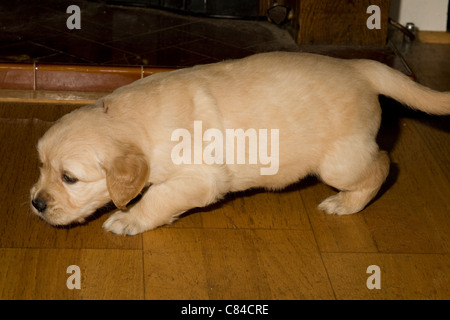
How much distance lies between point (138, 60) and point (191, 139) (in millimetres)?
1848

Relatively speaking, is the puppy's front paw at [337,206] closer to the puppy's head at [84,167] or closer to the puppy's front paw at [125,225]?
the puppy's front paw at [125,225]

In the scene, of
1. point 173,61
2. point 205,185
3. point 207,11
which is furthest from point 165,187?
point 207,11

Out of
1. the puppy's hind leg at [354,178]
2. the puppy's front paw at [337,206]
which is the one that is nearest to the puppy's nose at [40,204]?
the puppy's hind leg at [354,178]

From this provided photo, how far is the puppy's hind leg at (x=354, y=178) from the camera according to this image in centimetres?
302

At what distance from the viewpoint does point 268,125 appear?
290 cm

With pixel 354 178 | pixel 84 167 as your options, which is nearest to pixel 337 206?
pixel 354 178

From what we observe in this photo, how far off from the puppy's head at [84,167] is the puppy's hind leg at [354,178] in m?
0.90

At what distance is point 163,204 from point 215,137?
1.24 feet

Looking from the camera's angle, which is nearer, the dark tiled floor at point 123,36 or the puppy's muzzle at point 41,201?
the puppy's muzzle at point 41,201

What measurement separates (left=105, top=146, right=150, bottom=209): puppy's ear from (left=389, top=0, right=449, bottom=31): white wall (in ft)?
11.4

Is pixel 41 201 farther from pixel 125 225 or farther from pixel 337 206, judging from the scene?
pixel 337 206

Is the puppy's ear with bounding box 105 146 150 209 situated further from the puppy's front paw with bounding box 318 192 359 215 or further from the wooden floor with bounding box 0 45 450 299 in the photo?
the puppy's front paw with bounding box 318 192 359 215

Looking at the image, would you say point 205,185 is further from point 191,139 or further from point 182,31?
point 182,31

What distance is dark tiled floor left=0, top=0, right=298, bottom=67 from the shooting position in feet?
14.9
